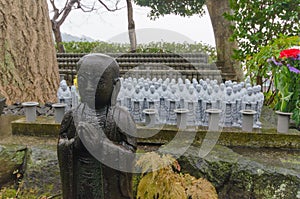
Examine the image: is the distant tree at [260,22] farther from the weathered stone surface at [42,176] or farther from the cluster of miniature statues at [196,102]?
the weathered stone surface at [42,176]

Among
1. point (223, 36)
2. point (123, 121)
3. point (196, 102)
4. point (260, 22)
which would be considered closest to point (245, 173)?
point (196, 102)

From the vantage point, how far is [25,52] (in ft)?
16.9

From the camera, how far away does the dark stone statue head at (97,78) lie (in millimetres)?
1488

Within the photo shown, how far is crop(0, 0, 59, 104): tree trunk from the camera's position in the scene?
16.4 feet

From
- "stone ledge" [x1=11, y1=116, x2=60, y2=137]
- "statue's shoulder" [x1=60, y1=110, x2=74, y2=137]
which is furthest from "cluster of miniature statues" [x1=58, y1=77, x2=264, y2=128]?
"statue's shoulder" [x1=60, y1=110, x2=74, y2=137]

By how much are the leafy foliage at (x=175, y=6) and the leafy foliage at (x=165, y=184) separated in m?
11.7

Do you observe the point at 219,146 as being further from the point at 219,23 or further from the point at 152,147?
the point at 219,23

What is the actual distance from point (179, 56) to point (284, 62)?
679 centimetres

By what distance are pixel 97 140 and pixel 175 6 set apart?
41.2 ft

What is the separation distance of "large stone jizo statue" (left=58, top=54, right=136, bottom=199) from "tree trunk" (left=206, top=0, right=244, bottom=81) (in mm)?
6951

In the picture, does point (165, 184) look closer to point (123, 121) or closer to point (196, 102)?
point (123, 121)

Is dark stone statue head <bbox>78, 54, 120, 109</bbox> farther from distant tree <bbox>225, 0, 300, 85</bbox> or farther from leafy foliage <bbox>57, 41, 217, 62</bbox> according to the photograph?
leafy foliage <bbox>57, 41, 217, 62</bbox>

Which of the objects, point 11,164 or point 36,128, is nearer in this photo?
point 11,164

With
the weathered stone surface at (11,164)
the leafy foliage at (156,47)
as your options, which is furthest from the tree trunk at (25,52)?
the leafy foliage at (156,47)
